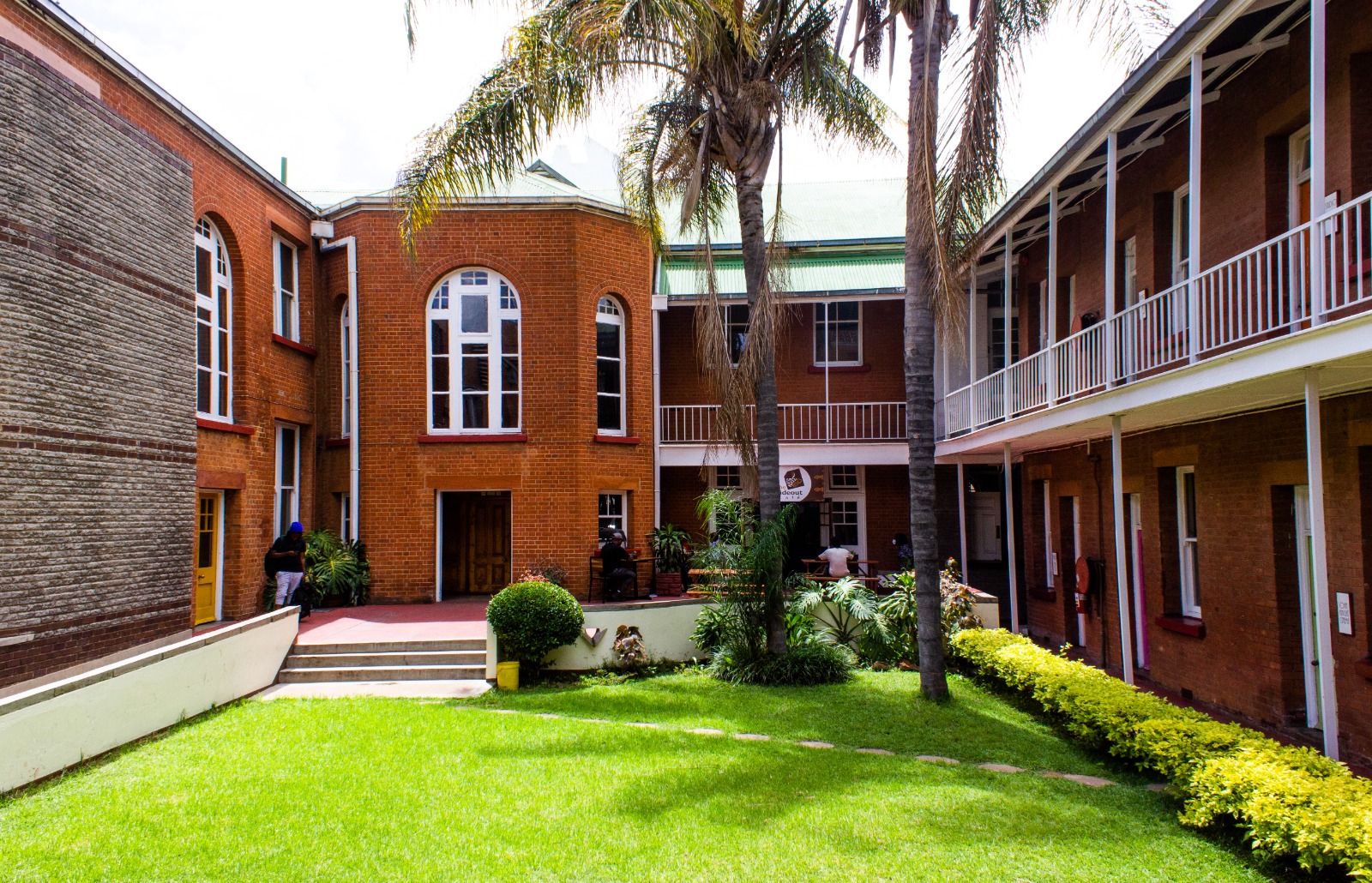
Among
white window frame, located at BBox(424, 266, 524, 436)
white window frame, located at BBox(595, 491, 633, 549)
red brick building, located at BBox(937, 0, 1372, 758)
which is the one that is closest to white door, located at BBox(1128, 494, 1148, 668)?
red brick building, located at BBox(937, 0, 1372, 758)

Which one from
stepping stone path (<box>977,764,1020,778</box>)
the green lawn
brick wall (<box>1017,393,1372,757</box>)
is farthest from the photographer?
brick wall (<box>1017,393,1372,757</box>)

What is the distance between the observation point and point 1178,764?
20.7 ft

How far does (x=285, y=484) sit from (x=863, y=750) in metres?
11.7

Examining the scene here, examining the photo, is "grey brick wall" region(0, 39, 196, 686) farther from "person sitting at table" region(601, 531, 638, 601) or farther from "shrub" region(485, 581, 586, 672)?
"person sitting at table" region(601, 531, 638, 601)

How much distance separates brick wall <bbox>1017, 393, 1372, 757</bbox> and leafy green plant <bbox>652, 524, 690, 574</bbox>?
6.69m

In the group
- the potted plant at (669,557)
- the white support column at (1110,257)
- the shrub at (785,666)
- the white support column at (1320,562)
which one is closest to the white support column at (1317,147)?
the white support column at (1320,562)

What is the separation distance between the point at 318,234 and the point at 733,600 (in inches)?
402

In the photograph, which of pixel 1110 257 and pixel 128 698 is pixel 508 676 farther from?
pixel 1110 257

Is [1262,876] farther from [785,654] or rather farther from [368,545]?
[368,545]

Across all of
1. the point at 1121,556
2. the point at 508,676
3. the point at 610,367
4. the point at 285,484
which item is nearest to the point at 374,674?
the point at 508,676

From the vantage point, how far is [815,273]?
1869cm

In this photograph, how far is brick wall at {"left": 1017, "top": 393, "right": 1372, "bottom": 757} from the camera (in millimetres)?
7926

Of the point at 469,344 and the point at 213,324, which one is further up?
the point at 469,344

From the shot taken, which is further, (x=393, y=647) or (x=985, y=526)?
(x=985, y=526)
